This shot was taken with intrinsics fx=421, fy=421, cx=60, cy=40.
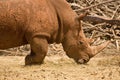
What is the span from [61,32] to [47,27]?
37cm

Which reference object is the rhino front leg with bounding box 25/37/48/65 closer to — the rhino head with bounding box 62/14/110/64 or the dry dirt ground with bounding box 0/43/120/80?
the dry dirt ground with bounding box 0/43/120/80

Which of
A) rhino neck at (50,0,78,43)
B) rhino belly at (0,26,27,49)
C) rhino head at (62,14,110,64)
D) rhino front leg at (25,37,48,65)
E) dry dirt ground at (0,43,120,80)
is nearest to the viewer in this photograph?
dry dirt ground at (0,43,120,80)

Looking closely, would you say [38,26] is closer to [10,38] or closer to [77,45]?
[10,38]

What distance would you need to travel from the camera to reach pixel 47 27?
6.05 meters

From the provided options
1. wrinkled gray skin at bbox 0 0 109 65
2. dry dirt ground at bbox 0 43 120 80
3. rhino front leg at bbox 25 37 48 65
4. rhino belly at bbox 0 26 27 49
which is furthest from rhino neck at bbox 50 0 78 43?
rhino belly at bbox 0 26 27 49

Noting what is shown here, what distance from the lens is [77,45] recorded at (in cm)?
654

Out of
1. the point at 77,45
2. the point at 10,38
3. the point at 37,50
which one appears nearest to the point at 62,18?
the point at 77,45

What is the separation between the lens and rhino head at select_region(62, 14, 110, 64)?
648 cm

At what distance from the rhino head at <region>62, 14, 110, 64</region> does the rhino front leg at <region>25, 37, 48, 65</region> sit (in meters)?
0.51

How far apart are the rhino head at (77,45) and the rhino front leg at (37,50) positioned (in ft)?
1.68

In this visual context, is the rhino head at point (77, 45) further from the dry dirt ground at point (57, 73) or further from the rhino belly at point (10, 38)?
the rhino belly at point (10, 38)

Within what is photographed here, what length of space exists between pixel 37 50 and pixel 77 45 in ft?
2.58

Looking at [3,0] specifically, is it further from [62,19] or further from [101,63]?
[101,63]

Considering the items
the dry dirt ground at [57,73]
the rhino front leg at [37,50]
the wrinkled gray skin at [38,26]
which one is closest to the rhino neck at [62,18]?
the wrinkled gray skin at [38,26]
